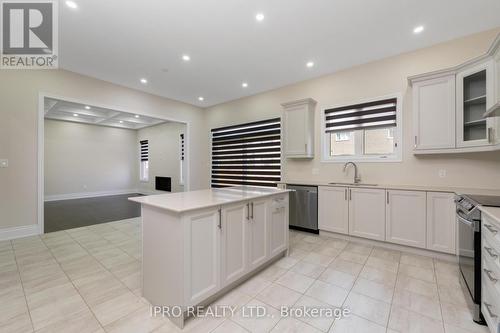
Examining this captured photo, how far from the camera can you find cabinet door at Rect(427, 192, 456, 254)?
8.56ft

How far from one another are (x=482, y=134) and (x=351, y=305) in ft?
8.71

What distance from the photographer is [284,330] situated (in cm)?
159

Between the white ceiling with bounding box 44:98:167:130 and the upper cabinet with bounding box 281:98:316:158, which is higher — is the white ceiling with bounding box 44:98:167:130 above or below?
above

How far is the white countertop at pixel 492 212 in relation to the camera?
133cm

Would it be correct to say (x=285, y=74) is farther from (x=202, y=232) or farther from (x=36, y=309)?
(x=36, y=309)

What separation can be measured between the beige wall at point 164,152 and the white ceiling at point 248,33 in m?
3.63

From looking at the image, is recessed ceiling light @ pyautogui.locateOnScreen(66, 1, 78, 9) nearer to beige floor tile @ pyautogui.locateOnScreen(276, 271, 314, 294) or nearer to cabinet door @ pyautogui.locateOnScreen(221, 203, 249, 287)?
cabinet door @ pyautogui.locateOnScreen(221, 203, 249, 287)

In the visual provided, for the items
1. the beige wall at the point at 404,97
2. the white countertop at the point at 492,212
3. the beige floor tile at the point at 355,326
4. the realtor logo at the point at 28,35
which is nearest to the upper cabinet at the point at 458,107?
the beige wall at the point at 404,97

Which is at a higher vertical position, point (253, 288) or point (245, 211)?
point (245, 211)

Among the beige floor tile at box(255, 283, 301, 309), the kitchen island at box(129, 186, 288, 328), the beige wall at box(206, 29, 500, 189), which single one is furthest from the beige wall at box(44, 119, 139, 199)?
the beige floor tile at box(255, 283, 301, 309)

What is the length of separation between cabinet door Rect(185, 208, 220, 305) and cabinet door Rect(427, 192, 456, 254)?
9.22 ft

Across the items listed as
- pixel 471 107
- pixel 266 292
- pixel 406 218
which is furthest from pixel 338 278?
pixel 471 107

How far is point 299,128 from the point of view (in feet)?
13.5

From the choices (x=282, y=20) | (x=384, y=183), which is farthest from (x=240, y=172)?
(x=282, y=20)
